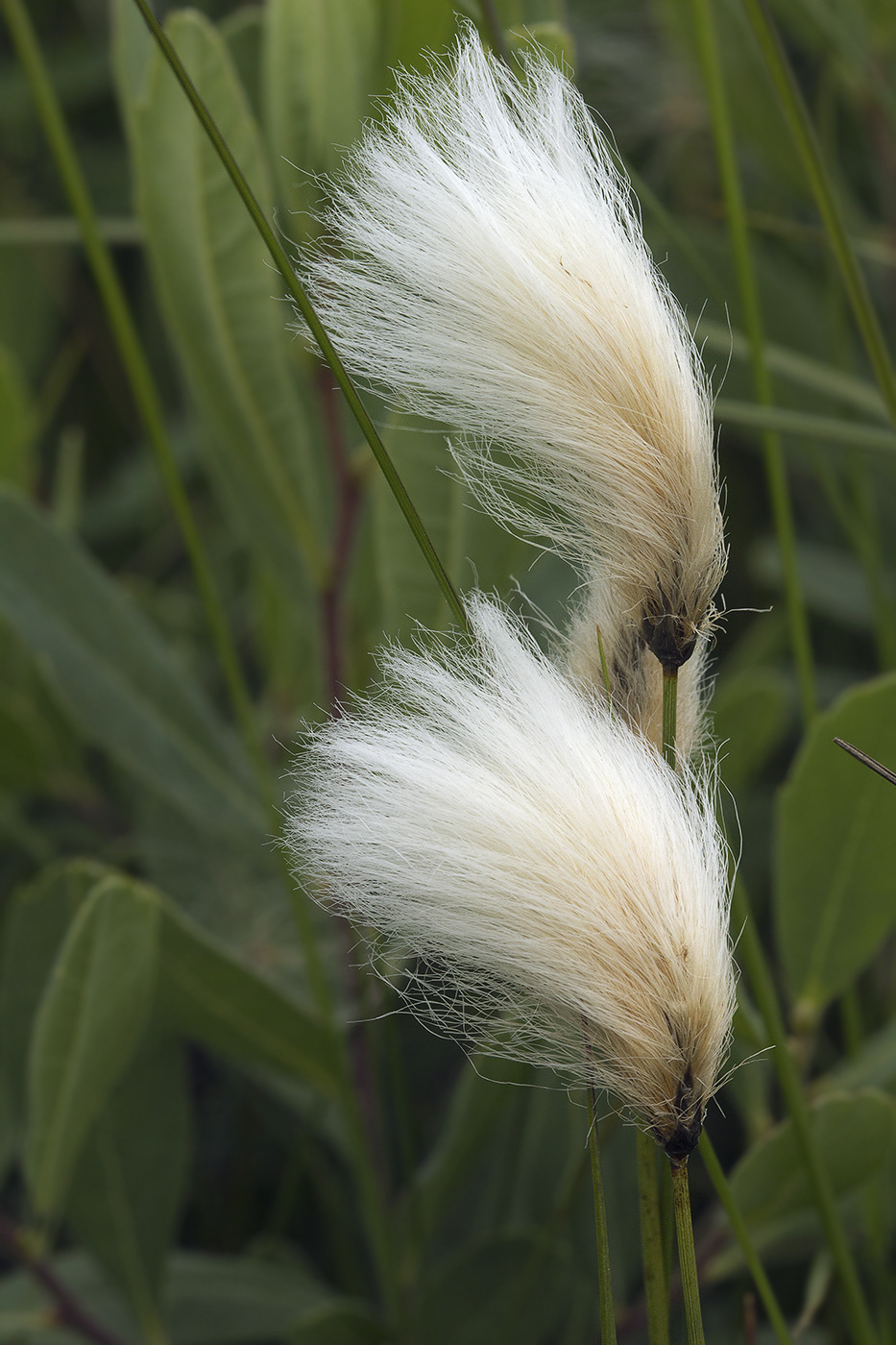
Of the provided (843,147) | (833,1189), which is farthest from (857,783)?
(843,147)

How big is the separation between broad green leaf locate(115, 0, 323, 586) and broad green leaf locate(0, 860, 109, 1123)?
313 millimetres

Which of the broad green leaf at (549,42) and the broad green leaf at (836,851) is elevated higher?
the broad green leaf at (549,42)

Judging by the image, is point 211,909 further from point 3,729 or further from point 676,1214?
point 676,1214

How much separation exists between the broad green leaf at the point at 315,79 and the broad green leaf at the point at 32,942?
0.51m

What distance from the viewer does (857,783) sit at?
0.79m

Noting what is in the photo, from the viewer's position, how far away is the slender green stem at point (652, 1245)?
458 millimetres

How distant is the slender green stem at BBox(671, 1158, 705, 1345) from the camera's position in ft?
1.39

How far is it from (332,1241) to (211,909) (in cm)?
33

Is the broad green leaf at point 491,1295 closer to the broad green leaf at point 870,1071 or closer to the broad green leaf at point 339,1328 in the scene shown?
the broad green leaf at point 339,1328

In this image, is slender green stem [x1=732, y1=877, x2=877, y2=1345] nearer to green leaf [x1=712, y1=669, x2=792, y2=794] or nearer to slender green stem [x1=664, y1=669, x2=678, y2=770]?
slender green stem [x1=664, y1=669, x2=678, y2=770]

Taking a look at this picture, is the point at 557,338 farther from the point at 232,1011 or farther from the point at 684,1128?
the point at 232,1011

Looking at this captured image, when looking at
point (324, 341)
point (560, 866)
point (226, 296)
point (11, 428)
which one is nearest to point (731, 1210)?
point (560, 866)

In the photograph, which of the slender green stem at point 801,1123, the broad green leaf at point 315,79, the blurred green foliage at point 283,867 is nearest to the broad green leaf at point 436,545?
the blurred green foliage at point 283,867

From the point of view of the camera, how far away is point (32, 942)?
3.06ft
